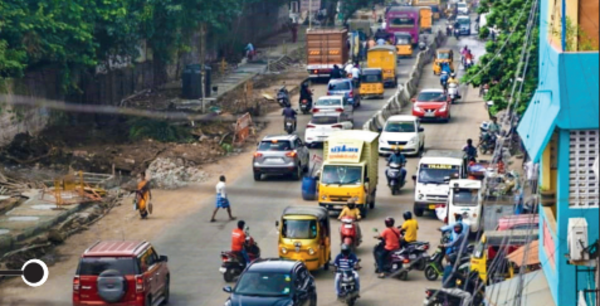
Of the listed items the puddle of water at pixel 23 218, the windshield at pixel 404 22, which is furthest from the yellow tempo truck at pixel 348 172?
the windshield at pixel 404 22

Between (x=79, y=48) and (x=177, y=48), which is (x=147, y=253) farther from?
(x=177, y=48)

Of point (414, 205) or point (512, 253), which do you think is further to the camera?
point (414, 205)

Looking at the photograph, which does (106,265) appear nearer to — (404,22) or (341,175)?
(341,175)

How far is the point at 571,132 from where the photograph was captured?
20547 millimetres

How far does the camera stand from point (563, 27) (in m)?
20.3

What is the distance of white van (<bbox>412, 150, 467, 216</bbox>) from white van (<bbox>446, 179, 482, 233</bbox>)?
177 centimetres

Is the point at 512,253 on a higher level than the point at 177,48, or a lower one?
lower

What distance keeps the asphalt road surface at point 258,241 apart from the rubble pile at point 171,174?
145 centimetres

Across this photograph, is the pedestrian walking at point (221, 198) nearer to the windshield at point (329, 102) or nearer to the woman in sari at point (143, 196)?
the woman in sari at point (143, 196)

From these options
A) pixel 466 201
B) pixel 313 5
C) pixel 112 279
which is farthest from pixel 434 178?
pixel 313 5

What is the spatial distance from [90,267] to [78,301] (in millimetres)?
709

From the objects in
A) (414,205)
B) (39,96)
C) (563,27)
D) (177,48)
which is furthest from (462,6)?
(563,27)

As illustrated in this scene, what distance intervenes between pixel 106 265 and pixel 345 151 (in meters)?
13.5

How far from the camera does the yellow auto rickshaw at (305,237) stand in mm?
30516
